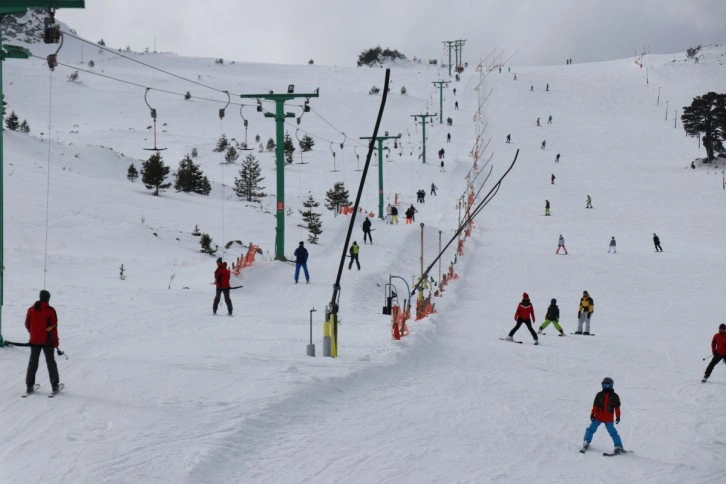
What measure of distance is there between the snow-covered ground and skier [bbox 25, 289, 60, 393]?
1.16ft

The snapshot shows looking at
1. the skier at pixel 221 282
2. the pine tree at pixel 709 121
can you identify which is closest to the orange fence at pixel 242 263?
the skier at pixel 221 282

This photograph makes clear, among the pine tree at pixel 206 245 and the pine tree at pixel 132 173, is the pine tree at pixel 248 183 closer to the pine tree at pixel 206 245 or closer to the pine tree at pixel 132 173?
the pine tree at pixel 132 173

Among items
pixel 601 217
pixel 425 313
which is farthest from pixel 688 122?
pixel 425 313

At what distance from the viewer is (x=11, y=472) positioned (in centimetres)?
792

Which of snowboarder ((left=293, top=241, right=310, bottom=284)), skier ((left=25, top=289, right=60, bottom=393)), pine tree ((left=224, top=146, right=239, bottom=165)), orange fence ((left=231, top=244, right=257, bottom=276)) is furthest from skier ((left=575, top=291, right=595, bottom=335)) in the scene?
pine tree ((left=224, top=146, right=239, bottom=165))

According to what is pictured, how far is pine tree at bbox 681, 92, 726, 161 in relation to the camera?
2393 inches

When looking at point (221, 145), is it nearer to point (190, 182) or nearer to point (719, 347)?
point (190, 182)

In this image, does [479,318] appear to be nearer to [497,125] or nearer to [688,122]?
[688,122]

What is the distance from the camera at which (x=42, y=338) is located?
404 inches

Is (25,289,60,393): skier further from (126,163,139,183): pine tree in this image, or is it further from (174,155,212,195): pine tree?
(126,163,139,183): pine tree

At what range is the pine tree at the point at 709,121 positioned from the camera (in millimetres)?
60781

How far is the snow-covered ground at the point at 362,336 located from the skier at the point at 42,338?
35 centimetres

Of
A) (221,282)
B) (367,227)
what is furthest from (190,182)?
(221,282)

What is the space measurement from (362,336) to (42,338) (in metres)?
8.19
